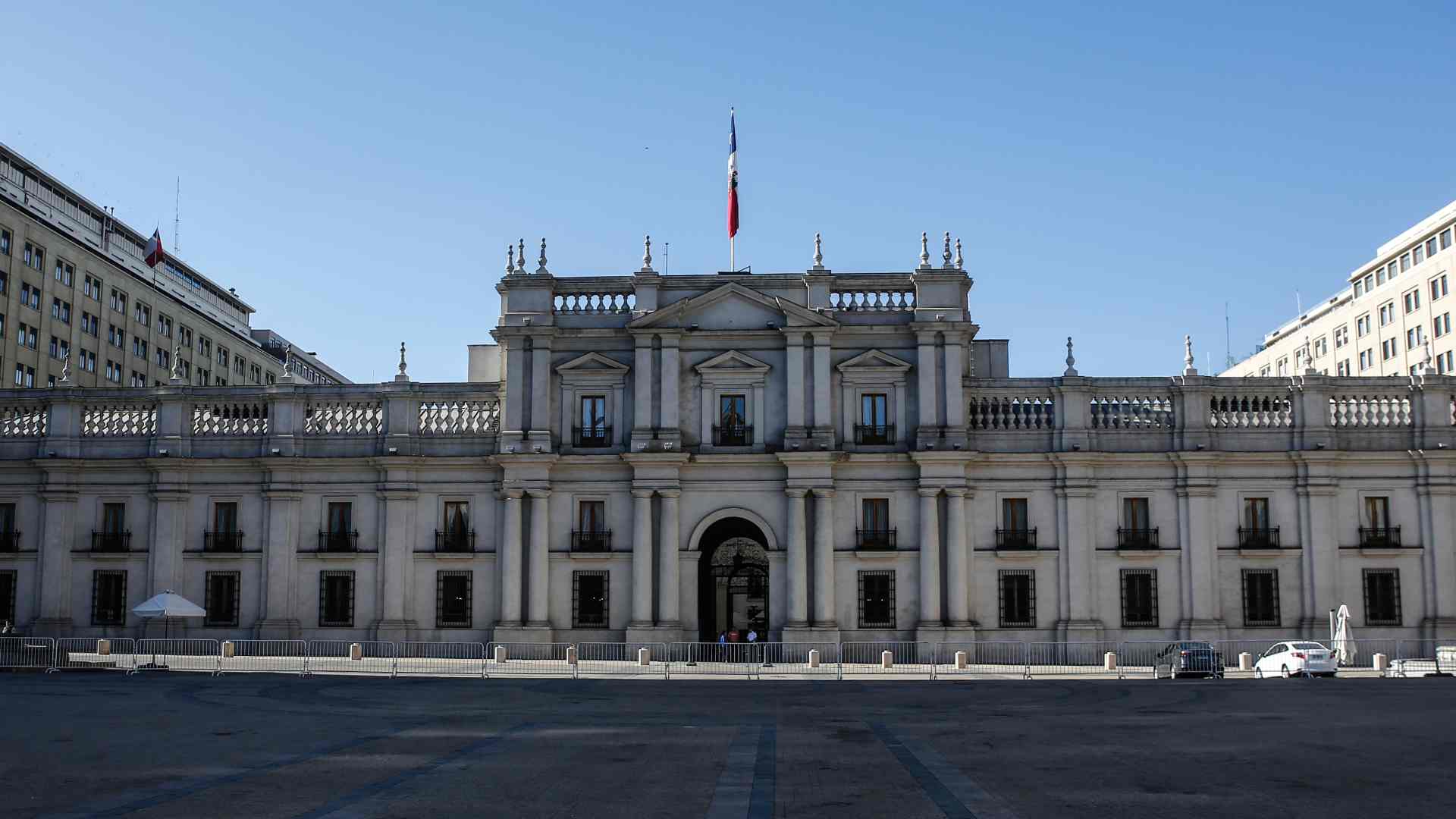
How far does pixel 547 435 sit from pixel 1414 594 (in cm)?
3355

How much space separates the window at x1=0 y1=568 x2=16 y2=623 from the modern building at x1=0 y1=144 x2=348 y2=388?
12.0m

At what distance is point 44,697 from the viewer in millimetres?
32406

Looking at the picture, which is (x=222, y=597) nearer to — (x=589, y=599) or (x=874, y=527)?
(x=589, y=599)

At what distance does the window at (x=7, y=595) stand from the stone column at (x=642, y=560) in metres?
25.3

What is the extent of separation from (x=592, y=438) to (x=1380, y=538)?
30.5 m

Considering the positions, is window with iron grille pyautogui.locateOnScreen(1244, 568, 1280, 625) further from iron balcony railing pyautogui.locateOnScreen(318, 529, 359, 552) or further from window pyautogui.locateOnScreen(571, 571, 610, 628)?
iron balcony railing pyautogui.locateOnScreen(318, 529, 359, 552)

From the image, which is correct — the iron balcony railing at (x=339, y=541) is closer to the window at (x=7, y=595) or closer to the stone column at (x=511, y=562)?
the stone column at (x=511, y=562)

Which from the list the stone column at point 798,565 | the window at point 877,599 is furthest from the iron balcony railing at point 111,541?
the window at point 877,599

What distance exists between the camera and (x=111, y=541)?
54.7m

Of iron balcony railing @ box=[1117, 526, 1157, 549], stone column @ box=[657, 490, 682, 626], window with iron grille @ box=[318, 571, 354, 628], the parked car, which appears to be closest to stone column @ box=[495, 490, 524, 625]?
stone column @ box=[657, 490, 682, 626]

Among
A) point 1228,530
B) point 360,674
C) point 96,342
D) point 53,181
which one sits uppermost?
point 53,181

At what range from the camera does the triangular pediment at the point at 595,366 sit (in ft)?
174

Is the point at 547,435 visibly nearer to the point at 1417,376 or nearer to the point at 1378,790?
the point at 1417,376

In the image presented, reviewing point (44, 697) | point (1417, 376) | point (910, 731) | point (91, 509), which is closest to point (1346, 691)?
point (910, 731)
